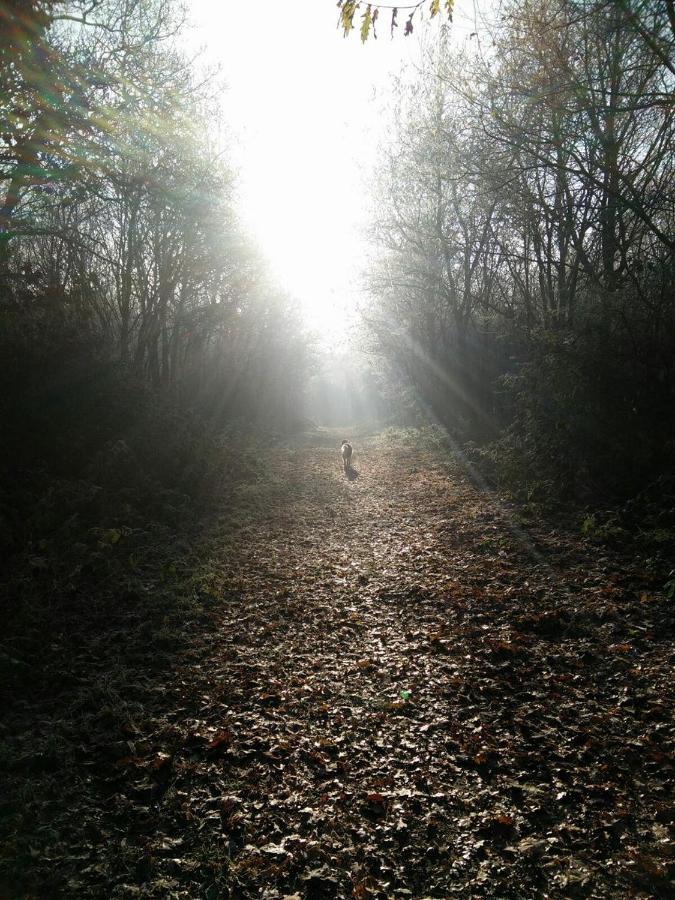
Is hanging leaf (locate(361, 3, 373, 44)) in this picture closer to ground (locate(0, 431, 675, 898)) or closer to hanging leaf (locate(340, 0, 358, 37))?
hanging leaf (locate(340, 0, 358, 37))

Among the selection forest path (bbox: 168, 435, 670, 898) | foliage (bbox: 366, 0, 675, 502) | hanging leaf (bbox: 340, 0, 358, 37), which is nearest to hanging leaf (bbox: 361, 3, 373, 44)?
hanging leaf (bbox: 340, 0, 358, 37)

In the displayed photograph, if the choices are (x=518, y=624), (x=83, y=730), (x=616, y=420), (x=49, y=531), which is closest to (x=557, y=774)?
(x=518, y=624)

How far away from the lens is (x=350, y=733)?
436 cm

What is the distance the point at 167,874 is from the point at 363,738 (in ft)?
5.81

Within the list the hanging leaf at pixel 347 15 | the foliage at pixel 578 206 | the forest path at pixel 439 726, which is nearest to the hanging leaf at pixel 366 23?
the hanging leaf at pixel 347 15

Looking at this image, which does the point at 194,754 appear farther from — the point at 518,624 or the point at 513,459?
the point at 513,459

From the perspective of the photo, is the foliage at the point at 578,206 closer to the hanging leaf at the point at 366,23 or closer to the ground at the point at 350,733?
the ground at the point at 350,733

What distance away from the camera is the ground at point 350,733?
9.94 feet

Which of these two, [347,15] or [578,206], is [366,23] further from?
[578,206]

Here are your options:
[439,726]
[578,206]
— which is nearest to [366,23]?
[439,726]

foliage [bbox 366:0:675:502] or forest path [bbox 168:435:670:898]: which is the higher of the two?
foliage [bbox 366:0:675:502]

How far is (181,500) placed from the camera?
10617 mm

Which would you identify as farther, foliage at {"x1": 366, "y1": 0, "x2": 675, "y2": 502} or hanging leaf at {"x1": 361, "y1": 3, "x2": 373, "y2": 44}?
foliage at {"x1": 366, "y1": 0, "x2": 675, "y2": 502}

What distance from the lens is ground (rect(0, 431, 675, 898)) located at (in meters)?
3.03
